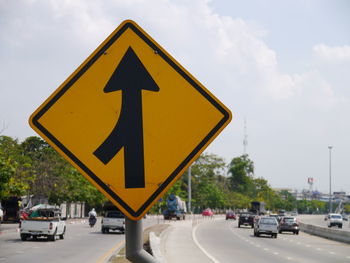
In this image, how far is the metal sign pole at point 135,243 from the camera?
3.06 metres

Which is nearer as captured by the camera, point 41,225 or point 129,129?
point 129,129

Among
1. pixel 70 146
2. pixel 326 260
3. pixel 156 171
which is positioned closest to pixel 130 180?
pixel 156 171

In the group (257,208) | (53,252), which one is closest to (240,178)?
(257,208)

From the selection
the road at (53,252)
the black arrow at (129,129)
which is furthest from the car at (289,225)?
the black arrow at (129,129)

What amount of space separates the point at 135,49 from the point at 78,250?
868 inches

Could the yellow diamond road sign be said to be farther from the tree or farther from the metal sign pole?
the tree

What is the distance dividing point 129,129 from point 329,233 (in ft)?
137

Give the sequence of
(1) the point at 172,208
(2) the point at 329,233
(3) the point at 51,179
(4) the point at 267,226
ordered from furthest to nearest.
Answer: (1) the point at 172,208 < (3) the point at 51,179 < (2) the point at 329,233 < (4) the point at 267,226

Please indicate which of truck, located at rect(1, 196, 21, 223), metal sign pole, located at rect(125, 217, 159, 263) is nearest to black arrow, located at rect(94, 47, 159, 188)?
metal sign pole, located at rect(125, 217, 159, 263)

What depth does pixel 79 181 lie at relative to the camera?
62469mm

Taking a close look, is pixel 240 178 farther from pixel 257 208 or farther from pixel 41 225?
pixel 41 225

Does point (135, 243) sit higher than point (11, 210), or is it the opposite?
point (135, 243)

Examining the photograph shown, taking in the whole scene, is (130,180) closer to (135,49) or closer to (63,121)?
(63,121)

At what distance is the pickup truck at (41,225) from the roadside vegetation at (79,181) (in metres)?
5.67
